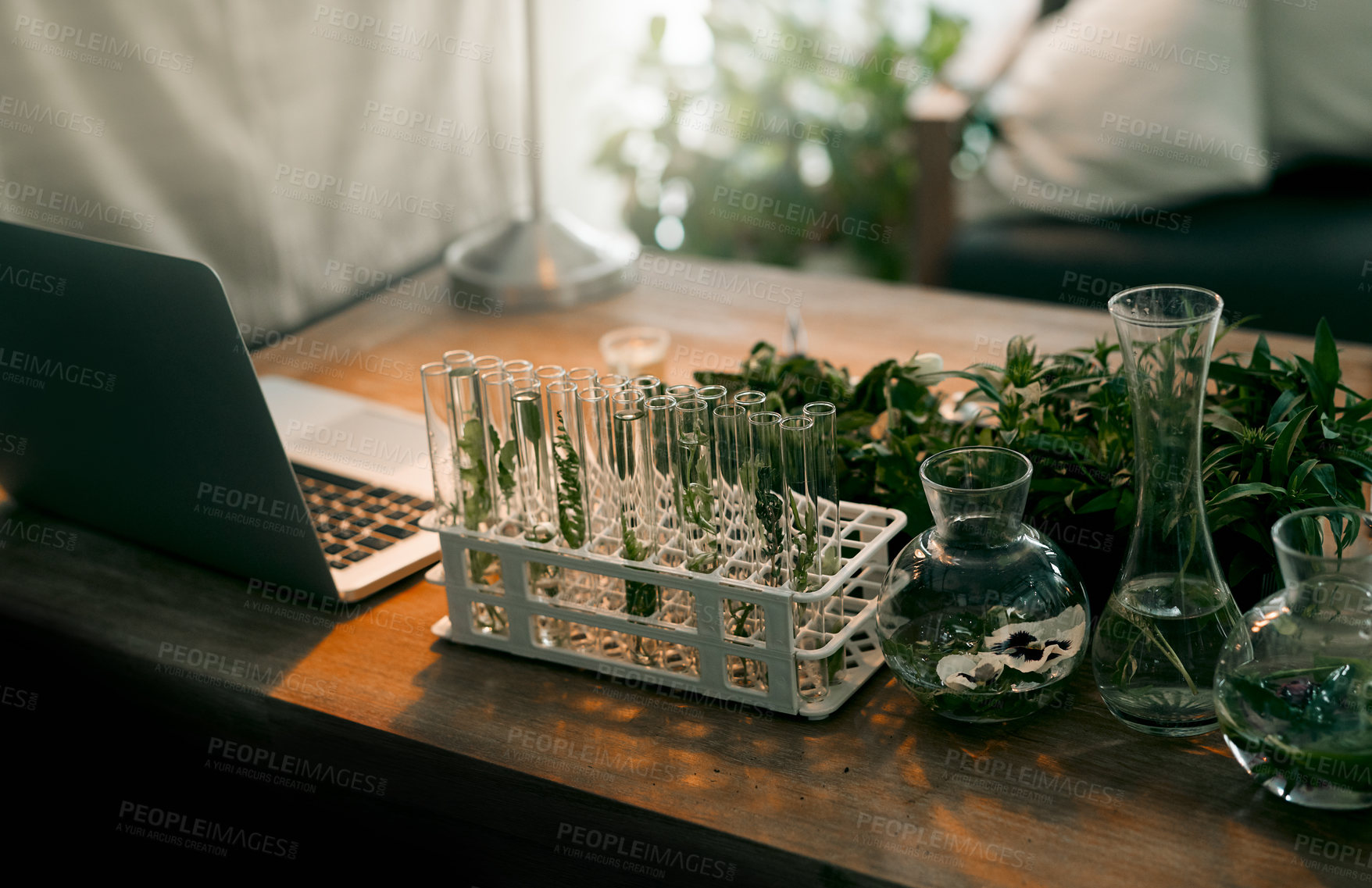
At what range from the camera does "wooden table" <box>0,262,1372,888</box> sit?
0.67 m

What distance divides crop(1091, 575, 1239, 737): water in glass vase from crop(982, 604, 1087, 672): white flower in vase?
3cm

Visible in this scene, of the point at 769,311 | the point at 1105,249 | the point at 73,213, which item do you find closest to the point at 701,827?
the point at 769,311

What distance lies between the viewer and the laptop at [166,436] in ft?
2.87

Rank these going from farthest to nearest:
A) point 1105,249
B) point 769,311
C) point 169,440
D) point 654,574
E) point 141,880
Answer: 1. point 1105,249
2. point 769,311
3. point 141,880
4. point 169,440
5. point 654,574

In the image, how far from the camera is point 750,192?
3.27 m

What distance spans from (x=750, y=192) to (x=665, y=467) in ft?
8.40

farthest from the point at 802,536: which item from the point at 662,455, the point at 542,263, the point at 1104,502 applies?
the point at 542,263

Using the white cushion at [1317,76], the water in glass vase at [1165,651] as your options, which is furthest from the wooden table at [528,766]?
the white cushion at [1317,76]

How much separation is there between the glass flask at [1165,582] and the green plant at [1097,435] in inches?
2.1

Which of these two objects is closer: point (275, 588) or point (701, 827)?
point (701, 827)

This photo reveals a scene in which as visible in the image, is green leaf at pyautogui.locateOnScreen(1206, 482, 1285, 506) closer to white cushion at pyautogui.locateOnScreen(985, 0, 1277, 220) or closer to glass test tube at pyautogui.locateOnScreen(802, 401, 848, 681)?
glass test tube at pyautogui.locateOnScreen(802, 401, 848, 681)

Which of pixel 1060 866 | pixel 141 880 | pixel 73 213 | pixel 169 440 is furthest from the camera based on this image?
pixel 73 213

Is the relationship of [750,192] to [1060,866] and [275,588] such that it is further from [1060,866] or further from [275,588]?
[1060,866]

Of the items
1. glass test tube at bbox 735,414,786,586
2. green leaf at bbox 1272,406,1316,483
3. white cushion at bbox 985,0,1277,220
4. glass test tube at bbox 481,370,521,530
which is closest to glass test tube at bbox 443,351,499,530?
glass test tube at bbox 481,370,521,530
